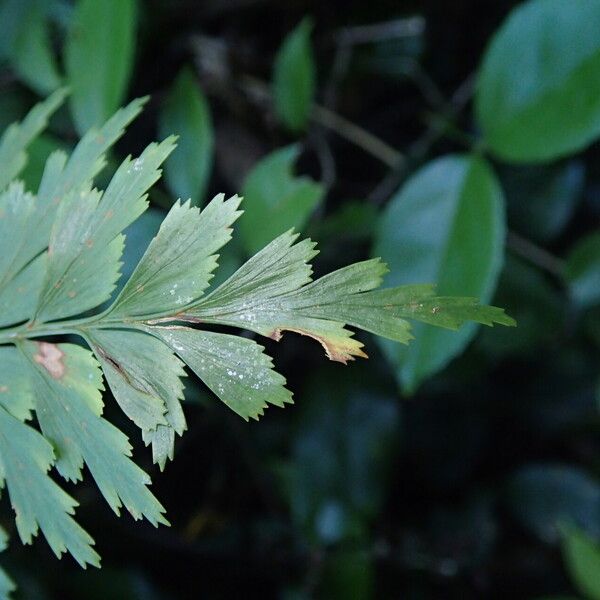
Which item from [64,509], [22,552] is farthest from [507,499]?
[64,509]

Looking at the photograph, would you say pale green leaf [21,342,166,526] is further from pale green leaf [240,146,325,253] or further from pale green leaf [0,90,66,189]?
pale green leaf [240,146,325,253]

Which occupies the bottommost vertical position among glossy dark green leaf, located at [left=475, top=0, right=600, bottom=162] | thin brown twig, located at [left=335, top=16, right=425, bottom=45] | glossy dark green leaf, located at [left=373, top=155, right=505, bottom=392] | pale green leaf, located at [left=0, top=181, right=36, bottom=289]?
glossy dark green leaf, located at [left=373, top=155, right=505, bottom=392]

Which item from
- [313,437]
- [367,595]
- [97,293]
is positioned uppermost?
[97,293]

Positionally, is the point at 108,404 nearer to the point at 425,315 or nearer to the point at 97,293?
the point at 97,293

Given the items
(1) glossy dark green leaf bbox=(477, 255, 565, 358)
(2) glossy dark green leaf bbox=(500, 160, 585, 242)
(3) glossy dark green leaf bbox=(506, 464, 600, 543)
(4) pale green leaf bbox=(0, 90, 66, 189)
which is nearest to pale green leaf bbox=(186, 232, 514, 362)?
(4) pale green leaf bbox=(0, 90, 66, 189)

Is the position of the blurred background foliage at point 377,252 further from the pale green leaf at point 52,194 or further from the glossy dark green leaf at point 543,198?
the pale green leaf at point 52,194

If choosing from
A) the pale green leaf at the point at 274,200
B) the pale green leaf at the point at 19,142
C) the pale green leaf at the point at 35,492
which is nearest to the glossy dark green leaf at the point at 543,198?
the pale green leaf at the point at 274,200

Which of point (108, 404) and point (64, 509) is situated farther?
point (108, 404)
